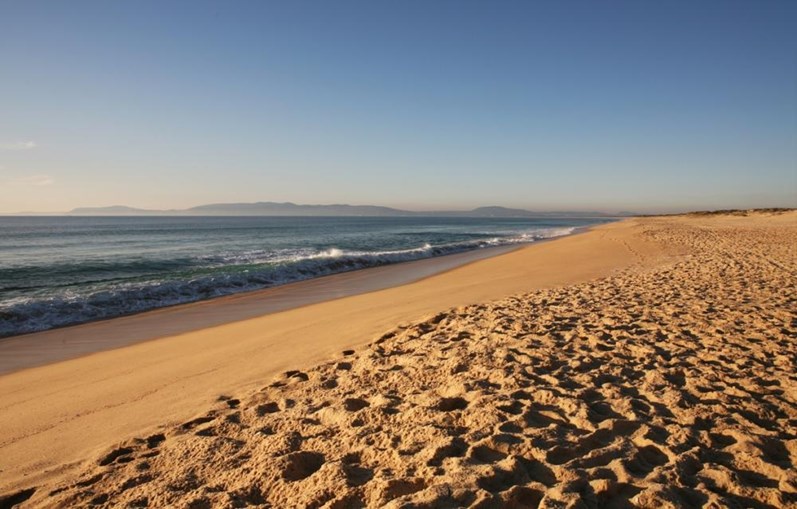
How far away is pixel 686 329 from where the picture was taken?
581 cm

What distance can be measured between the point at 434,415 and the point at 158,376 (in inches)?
147

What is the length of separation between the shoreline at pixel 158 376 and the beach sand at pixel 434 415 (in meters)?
0.03

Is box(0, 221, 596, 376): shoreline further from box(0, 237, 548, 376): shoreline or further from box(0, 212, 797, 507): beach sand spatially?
box(0, 212, 797, 507): beach sand

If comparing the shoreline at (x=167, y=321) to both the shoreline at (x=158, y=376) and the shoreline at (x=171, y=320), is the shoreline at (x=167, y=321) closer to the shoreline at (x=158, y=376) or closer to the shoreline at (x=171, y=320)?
the shoreline at (x=171, y=320)

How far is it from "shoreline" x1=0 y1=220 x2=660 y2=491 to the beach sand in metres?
0.03

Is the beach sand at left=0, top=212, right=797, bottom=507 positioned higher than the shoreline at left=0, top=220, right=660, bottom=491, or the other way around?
the beach sand at left=0, top=212, right=797, bottom=507

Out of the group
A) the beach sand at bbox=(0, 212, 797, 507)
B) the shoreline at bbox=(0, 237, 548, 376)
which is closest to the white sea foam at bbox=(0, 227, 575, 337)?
the shoreline at bbox=(0, 237, 548, 376)

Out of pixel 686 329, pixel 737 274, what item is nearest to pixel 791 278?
pixel 737 274

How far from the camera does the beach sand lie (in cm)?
261

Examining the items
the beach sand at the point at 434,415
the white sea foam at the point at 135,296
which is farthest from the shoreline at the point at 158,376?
the white sea foam at the point at 135,296

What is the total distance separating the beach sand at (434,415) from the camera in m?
2.61

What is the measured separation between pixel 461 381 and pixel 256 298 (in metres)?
8.52

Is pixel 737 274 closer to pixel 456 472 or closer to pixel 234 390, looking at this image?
pixel 456 472

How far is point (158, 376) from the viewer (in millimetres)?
5180
